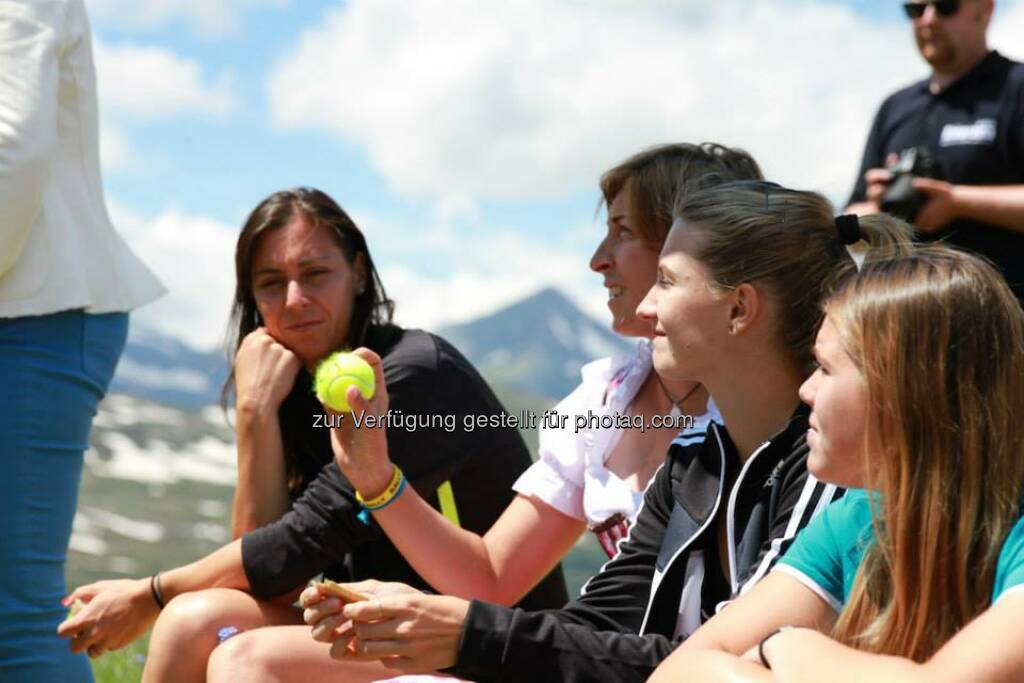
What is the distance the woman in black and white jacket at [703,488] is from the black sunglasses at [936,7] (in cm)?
205

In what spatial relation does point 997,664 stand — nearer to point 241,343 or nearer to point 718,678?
point 718,678

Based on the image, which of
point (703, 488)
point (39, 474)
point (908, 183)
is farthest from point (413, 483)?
point (908, 183)

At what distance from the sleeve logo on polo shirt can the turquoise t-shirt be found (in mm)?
2576

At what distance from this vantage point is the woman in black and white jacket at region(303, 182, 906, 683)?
251cm

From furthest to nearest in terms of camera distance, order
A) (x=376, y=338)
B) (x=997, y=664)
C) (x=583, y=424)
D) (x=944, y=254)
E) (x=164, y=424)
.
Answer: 1. (x=164, y=424)
2. (x=376, y=338)
3. (x=583, y=424)
4. (x=944, y=254)
5. (x=997, y=664)

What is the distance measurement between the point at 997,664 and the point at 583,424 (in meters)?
1.65

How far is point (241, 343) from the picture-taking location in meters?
4.29

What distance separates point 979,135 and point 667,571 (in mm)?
2539

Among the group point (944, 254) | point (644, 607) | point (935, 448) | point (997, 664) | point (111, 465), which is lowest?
point (111, 465)

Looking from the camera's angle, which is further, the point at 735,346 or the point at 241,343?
the point at 241,343

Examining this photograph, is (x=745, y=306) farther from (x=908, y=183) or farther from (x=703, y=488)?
(x=908, y=183)

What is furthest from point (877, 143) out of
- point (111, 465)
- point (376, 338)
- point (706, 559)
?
point (111, 465)

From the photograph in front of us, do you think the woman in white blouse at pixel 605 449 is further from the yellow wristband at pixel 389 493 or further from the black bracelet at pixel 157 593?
the black bracelet at pixel 157 593

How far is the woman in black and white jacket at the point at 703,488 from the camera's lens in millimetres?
2510
